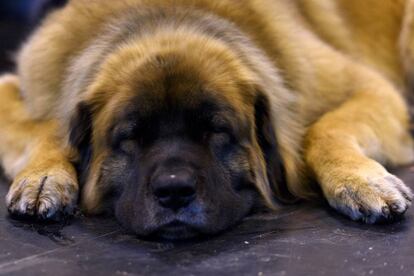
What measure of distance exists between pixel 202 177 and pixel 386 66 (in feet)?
5.75

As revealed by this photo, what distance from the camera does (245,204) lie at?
2.00 meters

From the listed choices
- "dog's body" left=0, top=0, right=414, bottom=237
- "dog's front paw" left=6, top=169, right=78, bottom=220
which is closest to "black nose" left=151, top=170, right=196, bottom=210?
"dog's body" left=0, top=0, right=414, bottom=237

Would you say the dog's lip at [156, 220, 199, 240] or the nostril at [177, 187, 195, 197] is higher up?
the nostril at [177, 187, 195, 197]

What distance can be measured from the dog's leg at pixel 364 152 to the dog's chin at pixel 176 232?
46cm

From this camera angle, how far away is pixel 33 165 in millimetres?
2148

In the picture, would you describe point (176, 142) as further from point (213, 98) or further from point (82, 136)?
point (82, 136)

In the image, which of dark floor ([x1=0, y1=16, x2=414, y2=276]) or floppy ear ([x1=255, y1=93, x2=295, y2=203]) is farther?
floppy ear ([x1=255, y1=93, x2=295, y2=203])

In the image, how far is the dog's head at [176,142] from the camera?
5.86ft

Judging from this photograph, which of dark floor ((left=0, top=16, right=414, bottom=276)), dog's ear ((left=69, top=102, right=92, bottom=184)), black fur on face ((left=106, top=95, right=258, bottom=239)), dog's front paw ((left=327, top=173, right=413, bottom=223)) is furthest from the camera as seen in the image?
dog's ear ((left=69, top=102, right=92, bottom=184))

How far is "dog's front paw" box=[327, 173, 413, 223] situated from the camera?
1.91 meters

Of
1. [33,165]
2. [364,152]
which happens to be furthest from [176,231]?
[364,152]

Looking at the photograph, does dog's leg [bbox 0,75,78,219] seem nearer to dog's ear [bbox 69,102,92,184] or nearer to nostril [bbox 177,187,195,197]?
dog's ear [bbox 69,102,92,184]

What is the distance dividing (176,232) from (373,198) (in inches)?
21.4

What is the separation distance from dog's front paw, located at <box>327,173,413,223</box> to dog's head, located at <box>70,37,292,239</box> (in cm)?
24
